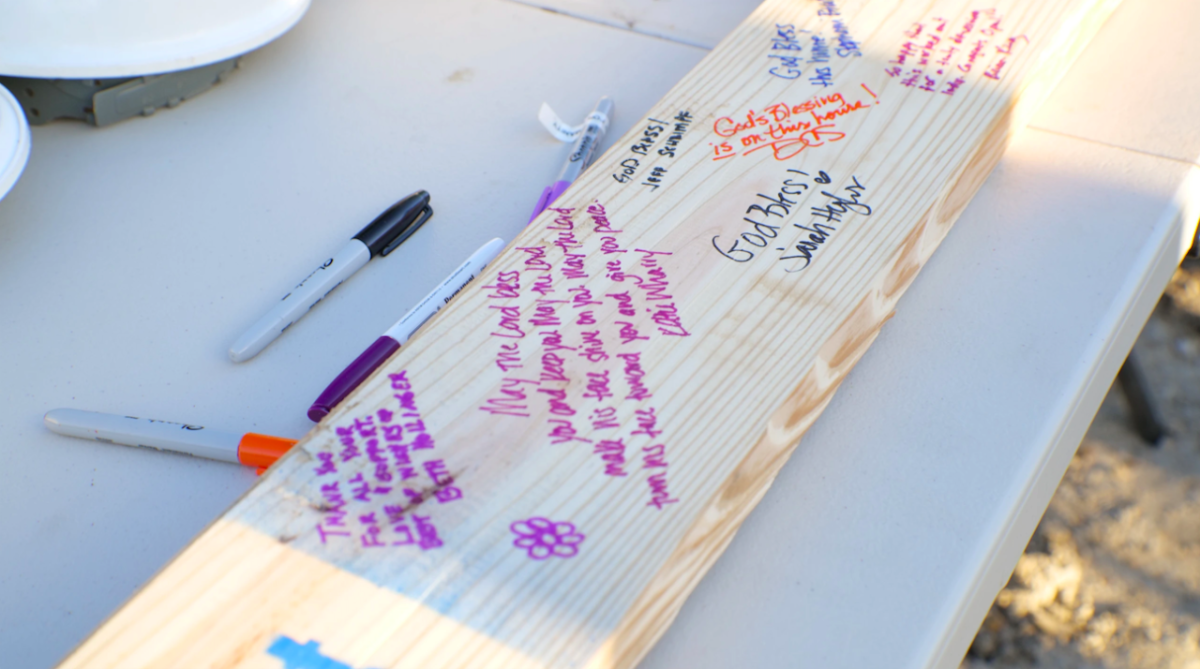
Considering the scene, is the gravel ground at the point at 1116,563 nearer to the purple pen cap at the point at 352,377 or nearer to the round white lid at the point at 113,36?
the purple pen cap at the point at 352,377

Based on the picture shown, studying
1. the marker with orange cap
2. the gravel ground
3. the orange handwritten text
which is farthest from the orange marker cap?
the gravel ground

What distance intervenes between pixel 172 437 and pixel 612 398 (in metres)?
0.26

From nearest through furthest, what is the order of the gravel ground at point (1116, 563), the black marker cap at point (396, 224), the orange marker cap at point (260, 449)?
the orange marker cap at point (260, 449)
the black marker cap at point (396, 224)
the gravel ground at point (1116, 563)

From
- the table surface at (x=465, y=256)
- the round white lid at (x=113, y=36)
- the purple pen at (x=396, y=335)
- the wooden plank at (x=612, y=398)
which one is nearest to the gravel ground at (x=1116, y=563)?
the table surface at (x=465, y=256)

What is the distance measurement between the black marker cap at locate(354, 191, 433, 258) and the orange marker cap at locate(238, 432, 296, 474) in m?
0.16

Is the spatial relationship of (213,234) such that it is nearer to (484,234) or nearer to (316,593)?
(484,234)

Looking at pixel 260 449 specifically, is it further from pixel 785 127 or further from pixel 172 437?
pixel 785 127

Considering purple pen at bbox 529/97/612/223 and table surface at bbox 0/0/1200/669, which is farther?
purple pen at bbox 529/97/612/223

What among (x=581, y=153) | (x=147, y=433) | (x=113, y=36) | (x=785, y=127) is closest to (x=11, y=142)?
(x=113, y=36)

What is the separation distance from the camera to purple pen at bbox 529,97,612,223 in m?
0.59

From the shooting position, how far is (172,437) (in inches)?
18.1

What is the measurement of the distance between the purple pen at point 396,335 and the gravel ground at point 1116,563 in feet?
2.38

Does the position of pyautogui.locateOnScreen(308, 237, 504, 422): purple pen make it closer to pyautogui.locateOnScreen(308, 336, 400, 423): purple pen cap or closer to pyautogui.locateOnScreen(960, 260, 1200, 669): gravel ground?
pyautogui.locateOnScreen(308, 336, 400, 423): purple pen cap

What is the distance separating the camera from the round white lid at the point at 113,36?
597 millimetres
